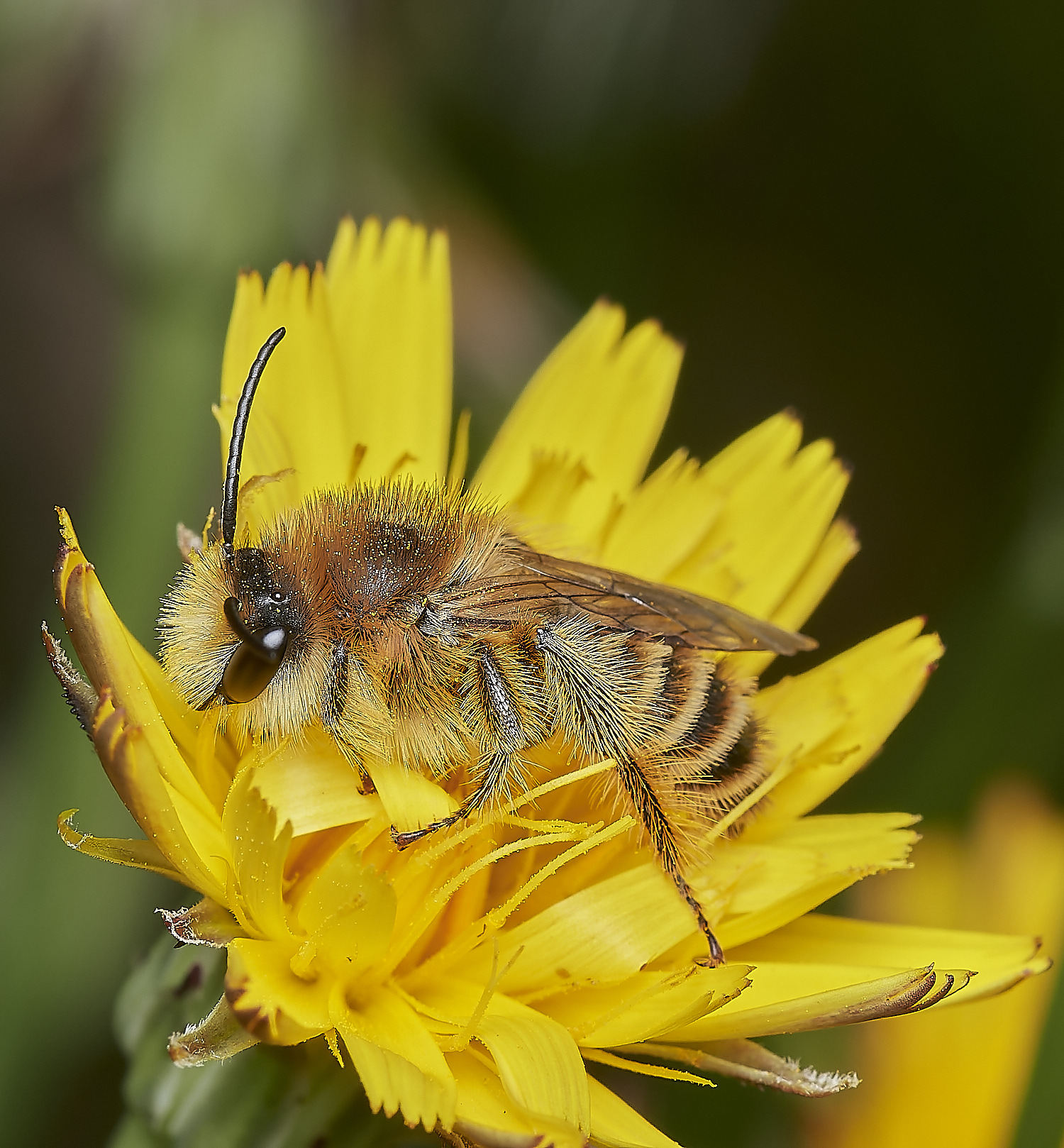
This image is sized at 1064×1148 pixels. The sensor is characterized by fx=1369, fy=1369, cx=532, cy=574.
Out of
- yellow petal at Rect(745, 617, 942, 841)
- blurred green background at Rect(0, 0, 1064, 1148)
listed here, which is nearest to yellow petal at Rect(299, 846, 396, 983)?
yellow petal at Rect(745, 617, 942, 841)

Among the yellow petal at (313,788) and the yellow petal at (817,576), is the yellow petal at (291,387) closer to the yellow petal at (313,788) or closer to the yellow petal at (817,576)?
Answer: the yellow petal at (313,788)

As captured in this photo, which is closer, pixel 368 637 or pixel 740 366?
pixel 368 637

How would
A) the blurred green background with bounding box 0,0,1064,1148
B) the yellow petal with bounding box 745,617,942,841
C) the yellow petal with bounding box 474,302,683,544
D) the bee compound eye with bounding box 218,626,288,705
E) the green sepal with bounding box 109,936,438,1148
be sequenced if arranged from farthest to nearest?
the blurred green background with bounding box 0,0,1064,1148, the yellow petal with bounding box 474,302,683,544, the yellow petal with bounding box 745,617,942,841, the green sepal with bounding box 109,936,438,1148, the bee compound eye with bounding box 218,626,288,705

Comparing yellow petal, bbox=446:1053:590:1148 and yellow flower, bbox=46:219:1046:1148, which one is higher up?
yellow flower, bbox=46:219:1046:1148

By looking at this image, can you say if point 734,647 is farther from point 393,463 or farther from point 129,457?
point 129,457

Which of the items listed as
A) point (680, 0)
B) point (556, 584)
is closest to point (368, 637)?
point (556, 584)

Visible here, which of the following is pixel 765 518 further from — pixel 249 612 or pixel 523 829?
pixel 249 612

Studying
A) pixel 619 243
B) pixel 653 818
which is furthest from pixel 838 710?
pixel 619 243

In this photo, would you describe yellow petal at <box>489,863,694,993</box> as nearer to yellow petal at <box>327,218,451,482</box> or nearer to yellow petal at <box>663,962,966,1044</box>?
yellow petal at <box>663,962,966,1044</box>
